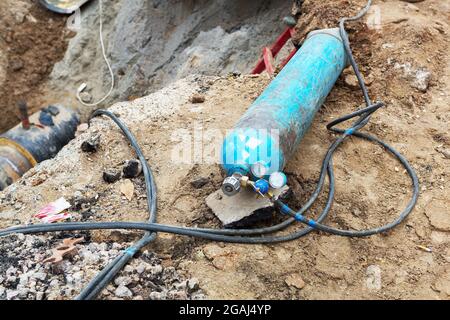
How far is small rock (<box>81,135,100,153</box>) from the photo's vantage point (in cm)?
324

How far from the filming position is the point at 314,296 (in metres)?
2.26

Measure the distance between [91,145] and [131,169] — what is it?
465 mm

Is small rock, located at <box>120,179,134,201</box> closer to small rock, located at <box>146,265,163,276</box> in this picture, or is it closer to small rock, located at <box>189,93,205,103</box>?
small rock, located at <box>146,265,163,276</box>

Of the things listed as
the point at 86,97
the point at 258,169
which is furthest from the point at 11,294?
the point at 86,97

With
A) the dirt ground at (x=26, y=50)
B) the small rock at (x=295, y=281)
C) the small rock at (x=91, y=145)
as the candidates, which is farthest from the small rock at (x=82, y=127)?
the small rock at (x=295, y=281)

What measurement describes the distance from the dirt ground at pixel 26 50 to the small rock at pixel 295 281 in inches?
179

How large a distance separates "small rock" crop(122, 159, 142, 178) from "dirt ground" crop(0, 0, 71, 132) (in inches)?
130

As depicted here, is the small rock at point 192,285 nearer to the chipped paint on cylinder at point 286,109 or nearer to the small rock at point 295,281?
the small rock at point 295,281

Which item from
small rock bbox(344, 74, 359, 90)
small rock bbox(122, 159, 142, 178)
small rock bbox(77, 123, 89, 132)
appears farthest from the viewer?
small rock bbox(77, 123, 89, 132)

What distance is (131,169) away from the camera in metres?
2.98

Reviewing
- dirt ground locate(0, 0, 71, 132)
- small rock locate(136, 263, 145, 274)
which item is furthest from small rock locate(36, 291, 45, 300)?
dirt ground locate(0, 0, 71, 132)

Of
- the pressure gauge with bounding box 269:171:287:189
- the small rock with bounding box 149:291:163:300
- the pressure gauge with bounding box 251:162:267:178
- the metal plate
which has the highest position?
the pressure gauge with bounding box 251:162:267:178

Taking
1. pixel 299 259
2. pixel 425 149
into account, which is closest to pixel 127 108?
pixel 299 259

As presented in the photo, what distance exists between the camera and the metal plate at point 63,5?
5781mm
